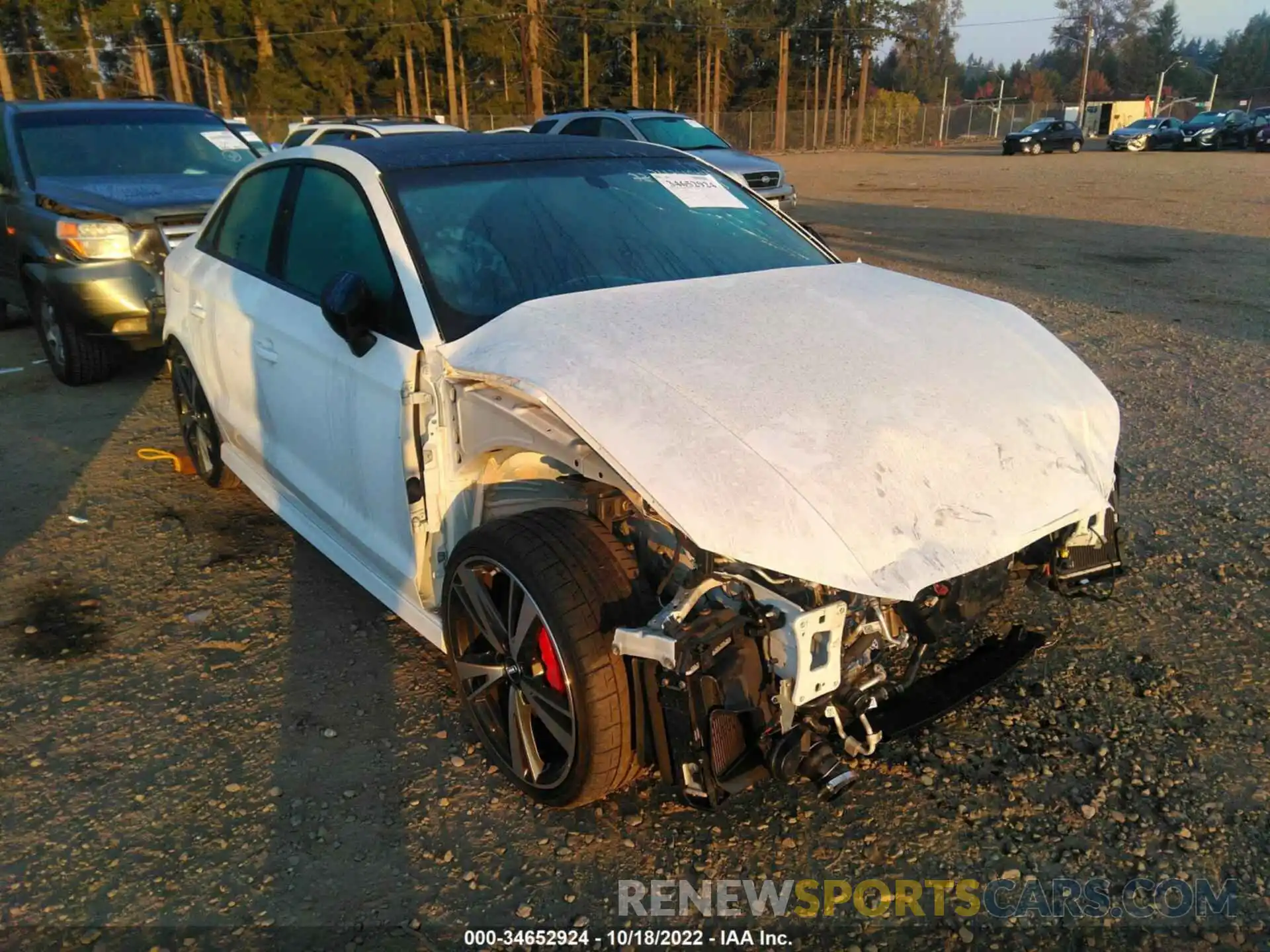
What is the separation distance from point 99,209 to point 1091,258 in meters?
10.5

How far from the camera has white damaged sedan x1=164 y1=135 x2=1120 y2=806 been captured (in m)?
2.18

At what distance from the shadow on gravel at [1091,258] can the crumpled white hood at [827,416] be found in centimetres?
603

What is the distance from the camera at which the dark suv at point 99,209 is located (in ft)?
20.4

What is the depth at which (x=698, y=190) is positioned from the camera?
3.79 meters

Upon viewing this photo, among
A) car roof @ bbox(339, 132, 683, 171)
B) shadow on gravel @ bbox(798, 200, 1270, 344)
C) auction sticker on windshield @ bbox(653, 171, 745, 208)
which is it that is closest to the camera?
car roof @ bbox(339, 132, 683, 171)

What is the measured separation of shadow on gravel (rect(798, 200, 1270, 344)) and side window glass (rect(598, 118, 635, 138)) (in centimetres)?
334

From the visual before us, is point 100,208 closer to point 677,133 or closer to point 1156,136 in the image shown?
Answer: point 677,133

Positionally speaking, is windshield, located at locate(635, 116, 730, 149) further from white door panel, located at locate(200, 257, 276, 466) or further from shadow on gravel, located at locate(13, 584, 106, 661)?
shadow on gravel, located at locate(13, 584, 106, 661)

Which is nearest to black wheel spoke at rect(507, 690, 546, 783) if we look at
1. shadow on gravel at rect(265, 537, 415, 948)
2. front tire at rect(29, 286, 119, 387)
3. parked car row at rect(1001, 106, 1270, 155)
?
shadow on gravel at rect(265, 537, 415, 948)

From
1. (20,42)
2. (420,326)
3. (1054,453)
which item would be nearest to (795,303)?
(1054,453)

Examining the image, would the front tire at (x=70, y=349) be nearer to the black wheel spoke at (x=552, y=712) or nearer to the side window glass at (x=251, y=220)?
the side window glass at (x=251, y=220)

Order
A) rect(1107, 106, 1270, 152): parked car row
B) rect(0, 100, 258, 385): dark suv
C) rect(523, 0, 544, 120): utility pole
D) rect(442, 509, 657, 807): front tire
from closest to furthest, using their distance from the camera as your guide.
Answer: rect(442, 509, 657, 807): front tire → rect(0, 100, 258, 385): dark suv → rect(523, 0, 544, 120): utility pole → rect(1107, 106, 1270, 152): parked car row

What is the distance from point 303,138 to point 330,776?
47.3 feet

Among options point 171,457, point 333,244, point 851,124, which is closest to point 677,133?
point 171,457
